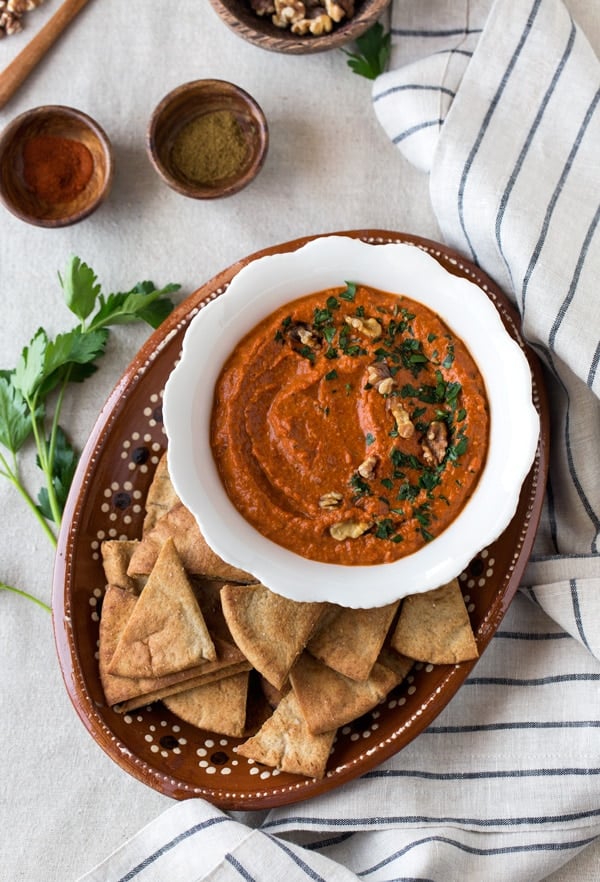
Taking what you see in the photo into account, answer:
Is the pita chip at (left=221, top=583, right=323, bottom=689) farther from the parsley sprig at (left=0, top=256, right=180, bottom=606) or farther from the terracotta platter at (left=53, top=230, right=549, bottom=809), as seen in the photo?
the parsley sprig at (left=0, top=256, right=180, bottom=606)

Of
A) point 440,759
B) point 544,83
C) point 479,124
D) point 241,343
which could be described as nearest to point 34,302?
point 241,343

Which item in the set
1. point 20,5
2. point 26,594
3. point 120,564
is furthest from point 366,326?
point 20,5

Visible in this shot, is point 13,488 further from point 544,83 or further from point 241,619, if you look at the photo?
point 544,83

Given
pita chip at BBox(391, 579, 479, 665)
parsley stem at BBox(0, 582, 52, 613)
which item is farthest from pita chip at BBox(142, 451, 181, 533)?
pita chip at BBox(391, 579, 479, 665)

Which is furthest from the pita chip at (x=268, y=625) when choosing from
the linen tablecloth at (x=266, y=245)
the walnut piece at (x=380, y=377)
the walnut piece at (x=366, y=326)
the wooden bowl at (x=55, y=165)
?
the wooden bowl at (x=55, y=165)

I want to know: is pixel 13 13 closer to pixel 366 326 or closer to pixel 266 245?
pixel 266 245

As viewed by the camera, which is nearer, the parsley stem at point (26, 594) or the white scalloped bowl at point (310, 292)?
the white scalloped bowl at point (310, 292)

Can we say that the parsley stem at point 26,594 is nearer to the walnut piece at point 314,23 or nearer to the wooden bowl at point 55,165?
the wooden bowl at point 55,165
